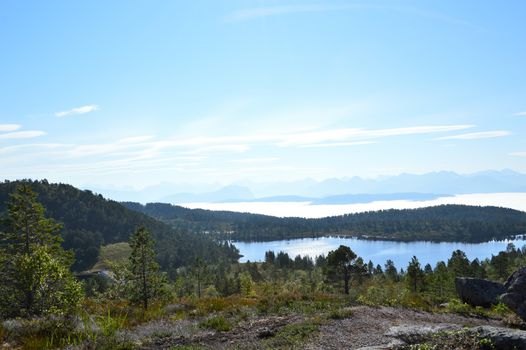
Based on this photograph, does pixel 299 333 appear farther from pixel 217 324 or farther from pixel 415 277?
pixel 415 277

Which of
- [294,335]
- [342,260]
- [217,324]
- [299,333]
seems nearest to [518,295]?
[299,333]

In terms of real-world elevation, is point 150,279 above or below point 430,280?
above

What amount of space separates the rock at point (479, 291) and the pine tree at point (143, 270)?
2747 cm

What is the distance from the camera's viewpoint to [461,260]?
100 m

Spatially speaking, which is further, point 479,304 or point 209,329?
point 479,304

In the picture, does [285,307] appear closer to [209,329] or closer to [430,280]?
[209,329]

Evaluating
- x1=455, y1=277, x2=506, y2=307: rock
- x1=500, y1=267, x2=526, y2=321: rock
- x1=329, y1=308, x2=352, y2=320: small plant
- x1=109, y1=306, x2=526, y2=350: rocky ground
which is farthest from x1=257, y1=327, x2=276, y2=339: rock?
x1=455, y1=277, x2=506, y2=307: rock

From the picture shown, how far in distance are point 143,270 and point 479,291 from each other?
3036cm

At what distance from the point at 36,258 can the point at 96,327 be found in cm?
636

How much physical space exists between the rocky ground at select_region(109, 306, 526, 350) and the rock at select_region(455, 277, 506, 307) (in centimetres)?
787

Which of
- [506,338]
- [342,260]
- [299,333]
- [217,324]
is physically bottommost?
[342,260]

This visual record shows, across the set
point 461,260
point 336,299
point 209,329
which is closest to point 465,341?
point 209,329

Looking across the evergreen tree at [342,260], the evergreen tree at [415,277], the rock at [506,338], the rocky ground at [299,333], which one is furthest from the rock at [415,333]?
the evergreen tree at [415,277]

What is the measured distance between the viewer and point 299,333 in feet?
57.8
